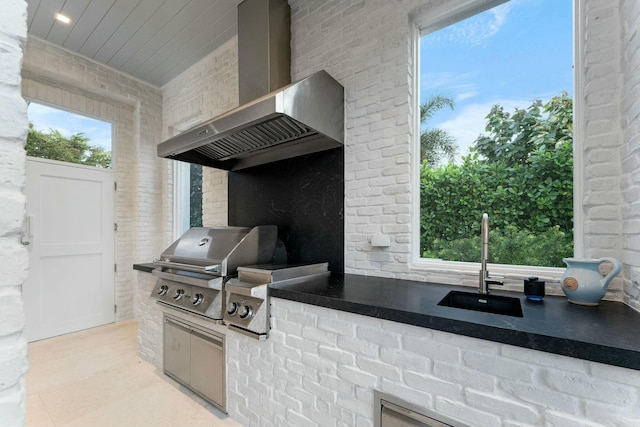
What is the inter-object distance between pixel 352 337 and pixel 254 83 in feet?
6.80

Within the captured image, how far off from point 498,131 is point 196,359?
2546 mm

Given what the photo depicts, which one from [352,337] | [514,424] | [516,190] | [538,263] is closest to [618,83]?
[516,190]

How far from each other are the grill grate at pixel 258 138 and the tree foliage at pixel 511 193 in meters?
0.97

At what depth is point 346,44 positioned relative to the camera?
223 cm

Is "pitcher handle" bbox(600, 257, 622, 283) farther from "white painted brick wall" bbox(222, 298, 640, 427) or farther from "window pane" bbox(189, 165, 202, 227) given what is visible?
"window pane" bbox(189, 165, 202, 227)

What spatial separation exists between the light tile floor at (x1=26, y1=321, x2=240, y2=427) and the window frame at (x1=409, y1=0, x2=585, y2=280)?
66.4 inches

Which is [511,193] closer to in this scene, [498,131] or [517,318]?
[498,131]

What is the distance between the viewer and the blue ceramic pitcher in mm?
1252

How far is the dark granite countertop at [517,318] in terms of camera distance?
2.81 ft

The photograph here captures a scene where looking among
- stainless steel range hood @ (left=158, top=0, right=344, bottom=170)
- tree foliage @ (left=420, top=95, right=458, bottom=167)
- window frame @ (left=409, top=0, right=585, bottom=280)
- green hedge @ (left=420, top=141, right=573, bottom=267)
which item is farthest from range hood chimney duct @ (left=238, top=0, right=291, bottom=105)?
green hedge @ (left=420, top=141, right=573, bottom=267)

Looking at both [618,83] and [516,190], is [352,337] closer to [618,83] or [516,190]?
[516,190]

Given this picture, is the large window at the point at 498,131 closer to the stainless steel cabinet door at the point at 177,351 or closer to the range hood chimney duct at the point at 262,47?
the range hood chimney duct at the point at 262,47

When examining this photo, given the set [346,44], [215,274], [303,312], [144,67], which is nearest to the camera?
[303,312]

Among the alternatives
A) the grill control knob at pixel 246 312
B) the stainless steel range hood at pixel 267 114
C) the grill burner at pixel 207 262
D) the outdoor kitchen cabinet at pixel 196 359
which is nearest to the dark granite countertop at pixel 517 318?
the grill control knob at pixel 246 312
